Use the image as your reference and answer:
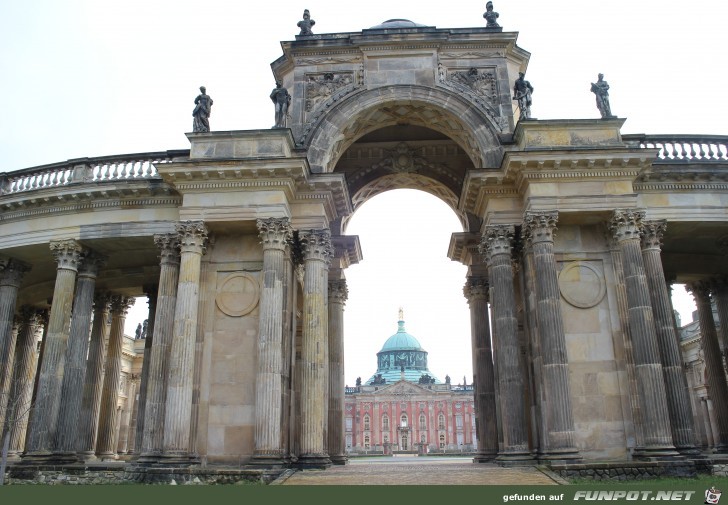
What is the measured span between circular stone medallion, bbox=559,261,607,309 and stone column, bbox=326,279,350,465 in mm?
13555

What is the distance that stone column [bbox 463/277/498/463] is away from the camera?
104 feet

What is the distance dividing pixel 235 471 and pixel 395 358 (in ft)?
465

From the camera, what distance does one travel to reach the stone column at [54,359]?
26500 millimetres

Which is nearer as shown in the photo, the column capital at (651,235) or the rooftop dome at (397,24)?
the column capital at (651,235)

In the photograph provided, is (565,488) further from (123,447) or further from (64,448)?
(123,447)

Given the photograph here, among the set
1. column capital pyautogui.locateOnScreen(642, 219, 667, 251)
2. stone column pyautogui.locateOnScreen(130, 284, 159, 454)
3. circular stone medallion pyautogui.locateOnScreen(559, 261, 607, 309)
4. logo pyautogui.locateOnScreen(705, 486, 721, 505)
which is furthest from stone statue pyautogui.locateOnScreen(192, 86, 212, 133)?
logo pyautogui.locateOnScreen(705, 486, 721, 505)

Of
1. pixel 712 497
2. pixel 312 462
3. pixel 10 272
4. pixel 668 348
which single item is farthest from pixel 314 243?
pixel 712 497

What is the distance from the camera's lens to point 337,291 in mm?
36000

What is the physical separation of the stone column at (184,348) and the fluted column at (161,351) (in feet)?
2.53

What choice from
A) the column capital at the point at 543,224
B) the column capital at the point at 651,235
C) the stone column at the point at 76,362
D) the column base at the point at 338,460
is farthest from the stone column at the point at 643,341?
the stone column at the point at 76,362

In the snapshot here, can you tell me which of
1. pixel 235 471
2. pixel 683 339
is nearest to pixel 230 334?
Result: pixel 235 471

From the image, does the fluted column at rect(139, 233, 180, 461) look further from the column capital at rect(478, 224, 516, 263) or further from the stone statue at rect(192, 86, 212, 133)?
the column capital at rect(478, 224, 516, 263)

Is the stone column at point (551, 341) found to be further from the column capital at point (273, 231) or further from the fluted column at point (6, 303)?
the fluted column at point (6, 303)

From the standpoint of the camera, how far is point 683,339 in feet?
171
